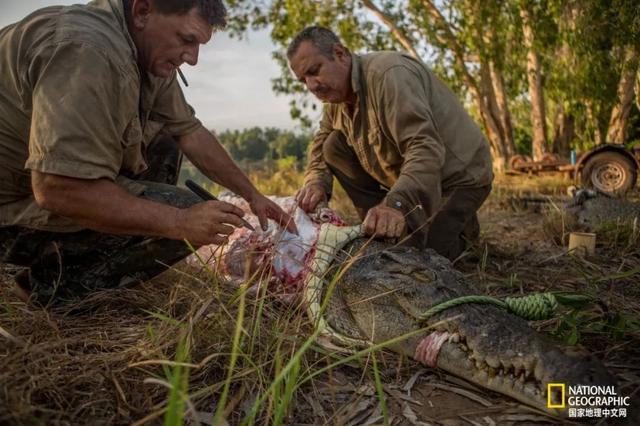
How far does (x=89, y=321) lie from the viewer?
2.02 m

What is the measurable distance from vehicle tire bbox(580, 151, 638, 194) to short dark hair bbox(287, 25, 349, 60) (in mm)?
4731

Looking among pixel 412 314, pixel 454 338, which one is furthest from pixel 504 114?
pixel 454 338

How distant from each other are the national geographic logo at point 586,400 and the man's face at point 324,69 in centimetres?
256

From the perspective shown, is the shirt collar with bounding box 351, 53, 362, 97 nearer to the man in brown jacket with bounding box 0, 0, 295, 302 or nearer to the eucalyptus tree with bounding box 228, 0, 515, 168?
the man in brown jacket with bounding box 0, 0, 295, 302

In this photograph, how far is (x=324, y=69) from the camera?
11.0 ft

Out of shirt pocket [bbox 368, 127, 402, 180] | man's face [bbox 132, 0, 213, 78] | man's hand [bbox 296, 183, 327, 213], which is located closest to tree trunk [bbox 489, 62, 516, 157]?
shirt pocket [bbox 368, 127, 402, 180]

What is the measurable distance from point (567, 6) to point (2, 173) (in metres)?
6.76

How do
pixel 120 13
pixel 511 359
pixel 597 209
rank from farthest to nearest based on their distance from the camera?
pixel 597 209, pixel 120 13, pixel 511 359

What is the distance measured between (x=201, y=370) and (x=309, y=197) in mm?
1651

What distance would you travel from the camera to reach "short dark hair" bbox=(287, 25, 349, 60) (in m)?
3.34

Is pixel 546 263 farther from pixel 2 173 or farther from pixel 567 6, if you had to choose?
pixel 567 6

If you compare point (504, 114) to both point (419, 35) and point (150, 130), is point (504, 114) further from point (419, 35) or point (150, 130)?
point (150, 130)

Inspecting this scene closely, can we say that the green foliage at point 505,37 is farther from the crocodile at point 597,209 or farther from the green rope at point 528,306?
the green rope at point 528,306

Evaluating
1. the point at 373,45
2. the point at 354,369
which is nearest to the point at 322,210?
the point at 354,369
